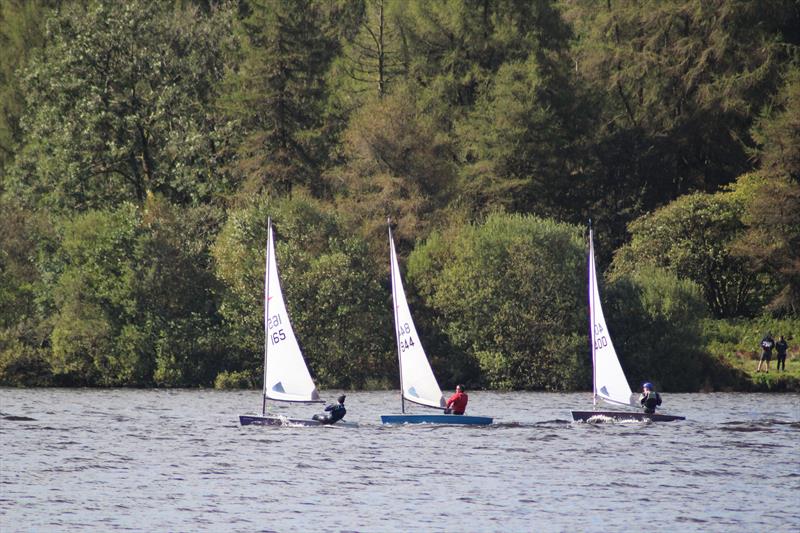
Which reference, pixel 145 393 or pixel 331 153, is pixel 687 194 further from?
pixel 145 393

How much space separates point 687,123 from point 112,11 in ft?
114

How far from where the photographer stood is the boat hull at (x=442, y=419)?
1924 inches

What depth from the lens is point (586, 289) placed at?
2766 inches

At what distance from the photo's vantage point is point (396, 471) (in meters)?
40.3

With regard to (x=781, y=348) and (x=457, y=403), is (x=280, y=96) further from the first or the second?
(x=457, y=403)

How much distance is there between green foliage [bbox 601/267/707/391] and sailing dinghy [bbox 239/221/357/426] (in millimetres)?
24023

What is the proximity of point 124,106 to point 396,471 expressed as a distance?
163 feet

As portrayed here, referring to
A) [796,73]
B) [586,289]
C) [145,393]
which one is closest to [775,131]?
[796,73]

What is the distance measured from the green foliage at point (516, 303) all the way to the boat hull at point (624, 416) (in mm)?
17059

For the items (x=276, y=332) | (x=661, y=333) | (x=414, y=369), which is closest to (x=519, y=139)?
(x=661, y=333)

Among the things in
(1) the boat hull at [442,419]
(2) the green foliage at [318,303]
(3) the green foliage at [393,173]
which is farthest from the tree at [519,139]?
(1) the boat hull at [442,419]

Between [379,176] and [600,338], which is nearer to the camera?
[600,338]

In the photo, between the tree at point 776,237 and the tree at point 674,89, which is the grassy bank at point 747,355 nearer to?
Result: the tree at point 776,237

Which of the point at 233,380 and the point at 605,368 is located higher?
the point at 233,380
